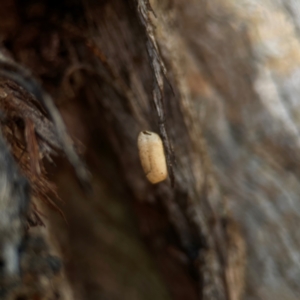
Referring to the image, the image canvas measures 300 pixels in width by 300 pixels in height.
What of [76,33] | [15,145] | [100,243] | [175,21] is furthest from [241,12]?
[100,243]

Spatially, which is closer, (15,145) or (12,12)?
(15,145)

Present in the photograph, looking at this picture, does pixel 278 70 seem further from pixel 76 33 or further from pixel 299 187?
pixel 76 33

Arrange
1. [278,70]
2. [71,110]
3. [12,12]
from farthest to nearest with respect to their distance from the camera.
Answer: [71,110] < [278,70] < [12,12]

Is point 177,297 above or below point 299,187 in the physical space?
below

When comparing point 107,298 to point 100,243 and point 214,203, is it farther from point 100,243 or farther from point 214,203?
point 214,203

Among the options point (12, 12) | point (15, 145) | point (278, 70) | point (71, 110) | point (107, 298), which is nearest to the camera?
point (15, 145)

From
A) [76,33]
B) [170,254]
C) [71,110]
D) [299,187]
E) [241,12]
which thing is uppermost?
[241,12]
